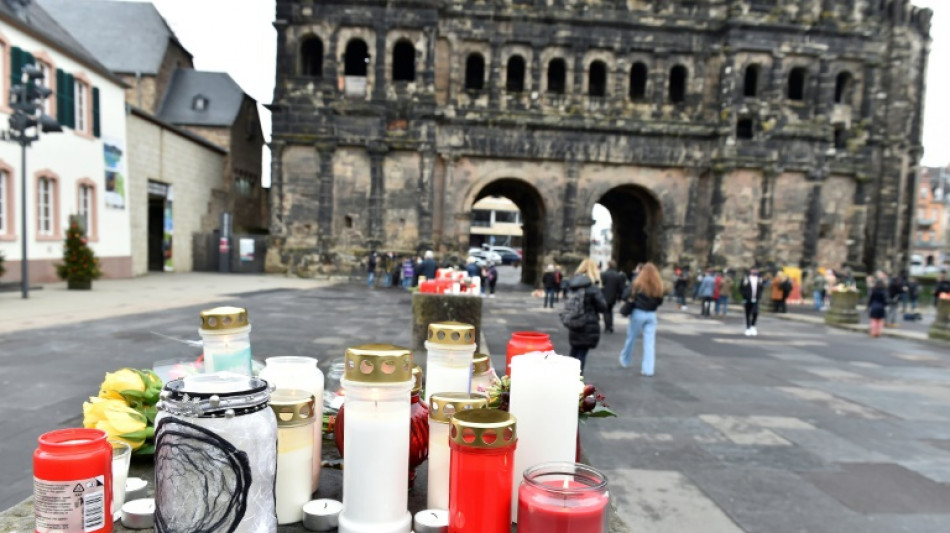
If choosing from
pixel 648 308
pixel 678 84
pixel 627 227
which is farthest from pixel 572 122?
pixel 648 308

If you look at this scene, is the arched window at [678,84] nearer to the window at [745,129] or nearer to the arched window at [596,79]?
the window at [745,129]

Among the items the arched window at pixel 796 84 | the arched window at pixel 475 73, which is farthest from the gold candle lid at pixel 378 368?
the arched window at pixel 796 84

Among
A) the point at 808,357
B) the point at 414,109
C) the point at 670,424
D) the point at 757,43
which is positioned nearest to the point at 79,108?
the point at 414,109

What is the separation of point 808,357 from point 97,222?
2263cm

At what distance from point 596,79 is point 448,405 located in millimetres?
27378

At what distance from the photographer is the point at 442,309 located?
801cm

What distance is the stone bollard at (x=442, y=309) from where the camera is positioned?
26.2 ft

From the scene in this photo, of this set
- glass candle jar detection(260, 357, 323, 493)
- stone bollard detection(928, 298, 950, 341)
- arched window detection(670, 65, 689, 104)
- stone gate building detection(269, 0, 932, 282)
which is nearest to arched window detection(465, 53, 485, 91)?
stone gate building detection(269, 0, 932, 282)

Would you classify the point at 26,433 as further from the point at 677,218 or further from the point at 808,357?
the point at 677,218

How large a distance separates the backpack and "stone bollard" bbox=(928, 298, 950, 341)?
38.0ft

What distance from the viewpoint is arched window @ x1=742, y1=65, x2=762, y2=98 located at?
82.4 feet

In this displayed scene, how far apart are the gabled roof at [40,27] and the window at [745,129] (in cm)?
2605

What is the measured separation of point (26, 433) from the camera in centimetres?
479

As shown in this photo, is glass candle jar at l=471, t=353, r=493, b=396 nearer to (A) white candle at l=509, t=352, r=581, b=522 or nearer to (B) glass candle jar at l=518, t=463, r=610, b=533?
(A) white candle at l=509, t=352, r=581, b=522
